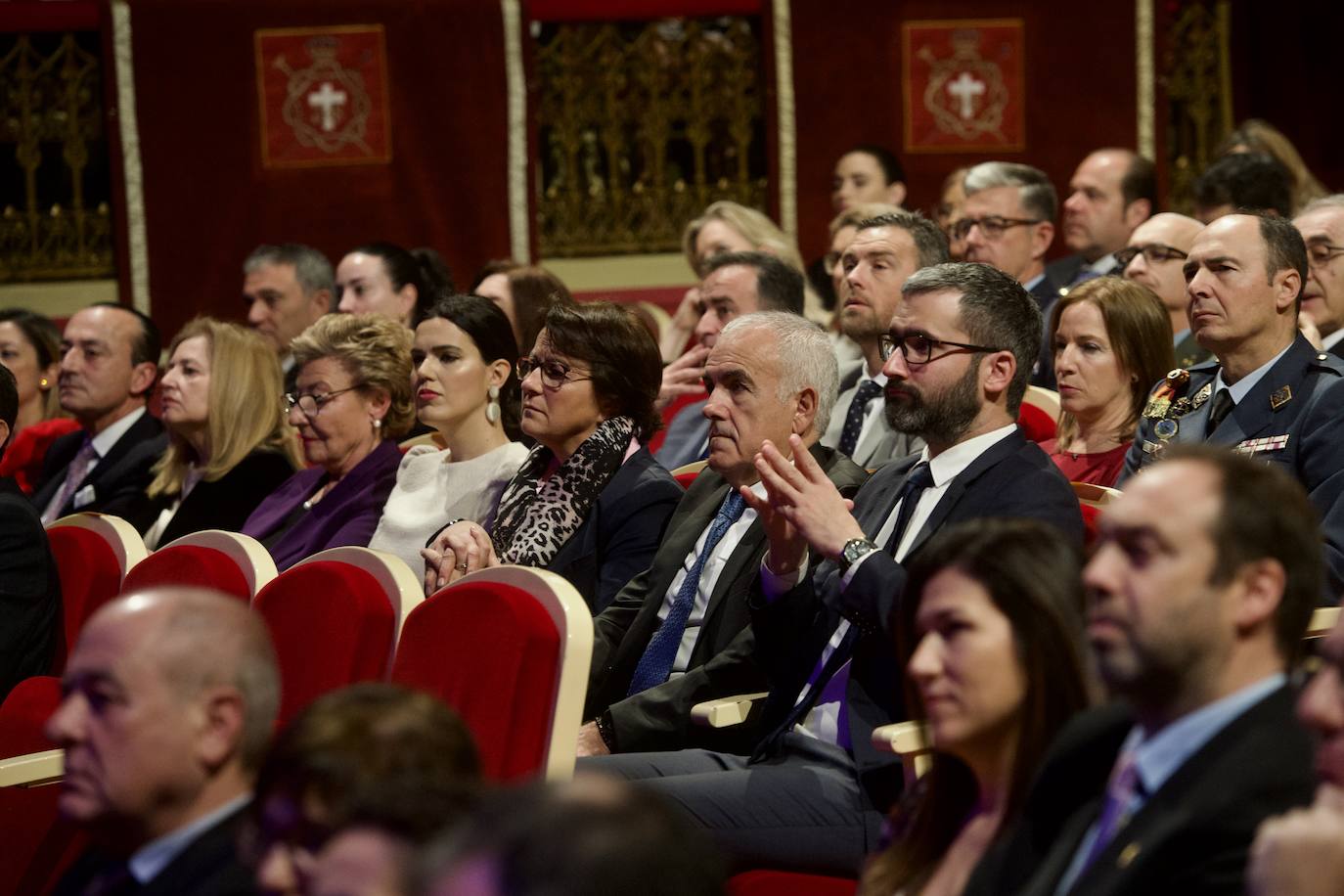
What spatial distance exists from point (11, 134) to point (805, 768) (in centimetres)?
569

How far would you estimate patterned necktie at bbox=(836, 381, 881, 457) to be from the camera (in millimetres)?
4332

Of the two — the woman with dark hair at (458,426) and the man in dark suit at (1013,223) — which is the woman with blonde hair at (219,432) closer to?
the woman with dark hair at (458,426)

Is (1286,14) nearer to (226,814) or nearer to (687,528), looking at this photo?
(687,528)

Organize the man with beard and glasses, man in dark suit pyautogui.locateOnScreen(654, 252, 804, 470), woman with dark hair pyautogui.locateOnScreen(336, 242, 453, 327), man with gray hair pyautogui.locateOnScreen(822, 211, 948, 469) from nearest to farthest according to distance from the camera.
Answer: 1. the man with beard and glasses
2. man with gray hair pyautogui.locateOnScreen(822, 211, 948, 469)
3. man in dark suit pyautogui.locateOnScreen(654, 252, 804, 470)
4. woman with dark hair pyautogui.locateOnScreen(336, 242, 453, 327)

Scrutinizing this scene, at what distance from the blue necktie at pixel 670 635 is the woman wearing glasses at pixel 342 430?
105cm

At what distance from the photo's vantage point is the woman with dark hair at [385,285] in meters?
5.85

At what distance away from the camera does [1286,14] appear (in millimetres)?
7660

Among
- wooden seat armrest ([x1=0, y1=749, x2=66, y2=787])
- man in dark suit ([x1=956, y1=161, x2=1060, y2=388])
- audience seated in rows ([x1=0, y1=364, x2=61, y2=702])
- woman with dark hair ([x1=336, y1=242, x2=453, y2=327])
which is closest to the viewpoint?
wooden seat armrest ([x1=0, y1=749, x2=66, y2=787])

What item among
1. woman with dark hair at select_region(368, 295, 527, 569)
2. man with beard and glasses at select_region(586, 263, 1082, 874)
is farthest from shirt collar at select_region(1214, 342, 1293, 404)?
woman with dark hair at select_region(368, 295, 527, 569)

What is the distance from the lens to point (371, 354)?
4.25 metres

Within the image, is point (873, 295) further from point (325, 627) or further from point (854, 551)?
point (325, 627)

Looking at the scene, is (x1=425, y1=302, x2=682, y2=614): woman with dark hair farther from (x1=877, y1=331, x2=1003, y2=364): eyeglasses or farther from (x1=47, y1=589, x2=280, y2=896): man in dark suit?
(x1=47, y1=589, x2=280, y2=896): man in dark suit

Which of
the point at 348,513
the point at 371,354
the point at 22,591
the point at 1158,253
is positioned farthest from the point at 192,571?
the point at 1158,253

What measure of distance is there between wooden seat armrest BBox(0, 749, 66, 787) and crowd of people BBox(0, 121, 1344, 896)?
69 cm
